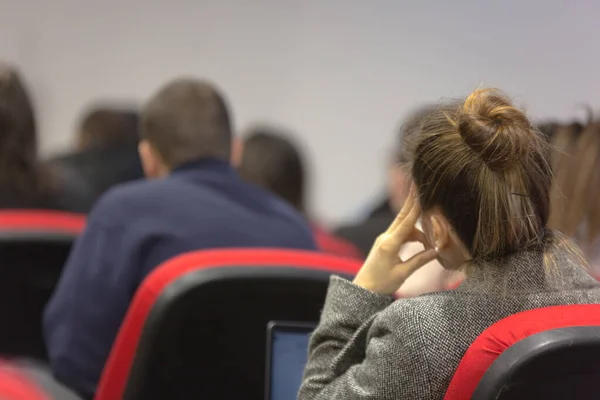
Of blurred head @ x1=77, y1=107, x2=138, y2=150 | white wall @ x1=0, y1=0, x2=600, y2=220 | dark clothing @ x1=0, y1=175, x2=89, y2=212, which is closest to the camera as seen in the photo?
dark clothing @ x1=0, y1=175, x2=89, y2=212

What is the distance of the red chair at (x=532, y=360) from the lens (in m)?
0.86

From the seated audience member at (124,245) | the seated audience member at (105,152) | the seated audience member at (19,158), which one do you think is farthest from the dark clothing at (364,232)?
the seated audience member at (105,152)

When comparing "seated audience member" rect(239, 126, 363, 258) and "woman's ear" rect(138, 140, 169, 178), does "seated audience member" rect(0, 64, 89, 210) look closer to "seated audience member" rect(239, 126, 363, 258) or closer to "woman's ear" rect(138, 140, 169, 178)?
"woman's ear" rect(138, 140, 169, 178)

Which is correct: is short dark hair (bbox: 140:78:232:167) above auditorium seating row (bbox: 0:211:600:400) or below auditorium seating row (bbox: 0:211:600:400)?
above

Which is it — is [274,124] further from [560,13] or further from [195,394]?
[195,394]

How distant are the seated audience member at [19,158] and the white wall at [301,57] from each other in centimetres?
204

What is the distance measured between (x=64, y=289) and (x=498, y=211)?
0.96 metres

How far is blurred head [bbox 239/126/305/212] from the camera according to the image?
3.01m

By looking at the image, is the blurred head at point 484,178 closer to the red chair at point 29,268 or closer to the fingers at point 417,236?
the fingers at point 417,236

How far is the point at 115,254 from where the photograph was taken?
1.68 m

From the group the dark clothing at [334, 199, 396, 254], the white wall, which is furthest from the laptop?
the white wall

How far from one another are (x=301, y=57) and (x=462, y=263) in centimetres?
356

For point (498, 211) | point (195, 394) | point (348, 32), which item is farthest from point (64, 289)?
point (348, 32)

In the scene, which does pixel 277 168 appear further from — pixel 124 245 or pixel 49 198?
pixel 124 245
